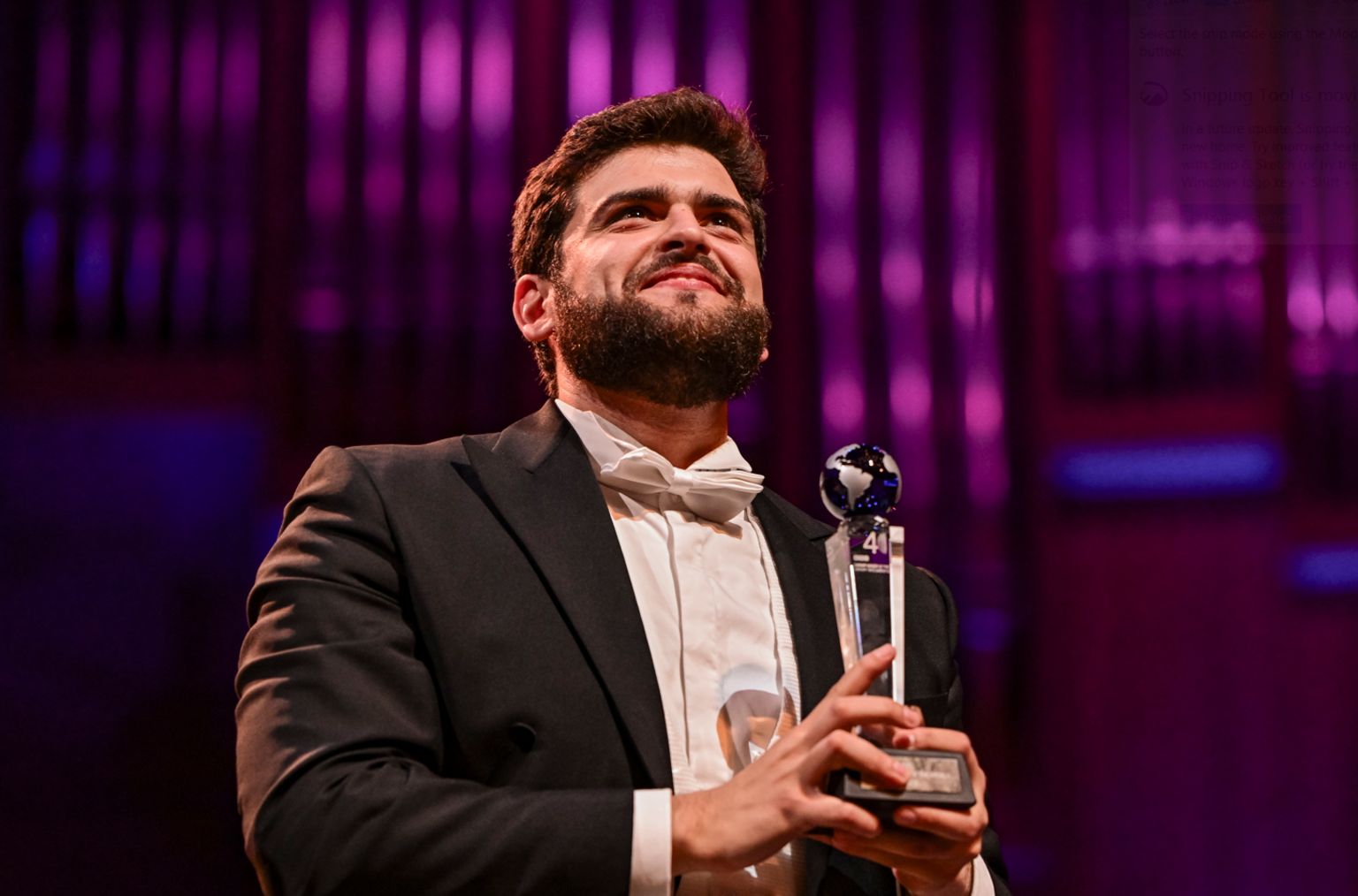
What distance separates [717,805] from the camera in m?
1.21

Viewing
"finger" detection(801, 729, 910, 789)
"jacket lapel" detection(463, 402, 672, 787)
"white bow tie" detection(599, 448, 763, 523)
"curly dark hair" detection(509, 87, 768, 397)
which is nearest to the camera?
"finger" detection(801, 729, 910, 789)

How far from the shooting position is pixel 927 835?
3.88 ft

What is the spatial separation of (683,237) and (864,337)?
4.34ft

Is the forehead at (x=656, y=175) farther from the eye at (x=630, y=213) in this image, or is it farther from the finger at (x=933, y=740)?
the finger at (x=933, y=740)

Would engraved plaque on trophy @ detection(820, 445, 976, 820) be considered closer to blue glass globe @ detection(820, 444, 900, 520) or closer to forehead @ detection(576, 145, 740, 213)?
blue glass globe @ detection(820, 444, 900, 520)

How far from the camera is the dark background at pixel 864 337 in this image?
2.79 m

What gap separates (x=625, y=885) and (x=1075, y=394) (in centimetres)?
228

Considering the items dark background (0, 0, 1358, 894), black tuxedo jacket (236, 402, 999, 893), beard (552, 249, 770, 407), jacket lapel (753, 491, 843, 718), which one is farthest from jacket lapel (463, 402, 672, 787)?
dark background (0, 0, 1358, 894)

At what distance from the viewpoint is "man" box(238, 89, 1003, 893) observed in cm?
121

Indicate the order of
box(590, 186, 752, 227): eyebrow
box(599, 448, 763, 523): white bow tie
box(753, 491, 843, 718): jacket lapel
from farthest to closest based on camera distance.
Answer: box(590, 186, 752, 227): eyebrow, box(599, 448, 763, 523): white bow tie, box(753, 491, 843, 718): jacket lapel

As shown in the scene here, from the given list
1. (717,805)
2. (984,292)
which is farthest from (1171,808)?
(717,805)

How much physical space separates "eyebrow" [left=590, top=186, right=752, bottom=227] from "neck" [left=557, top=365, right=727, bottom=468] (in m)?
0.26

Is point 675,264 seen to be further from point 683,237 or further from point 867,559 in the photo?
point 867,559

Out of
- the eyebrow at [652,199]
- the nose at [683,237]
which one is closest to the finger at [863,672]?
the nose at [683,237]
